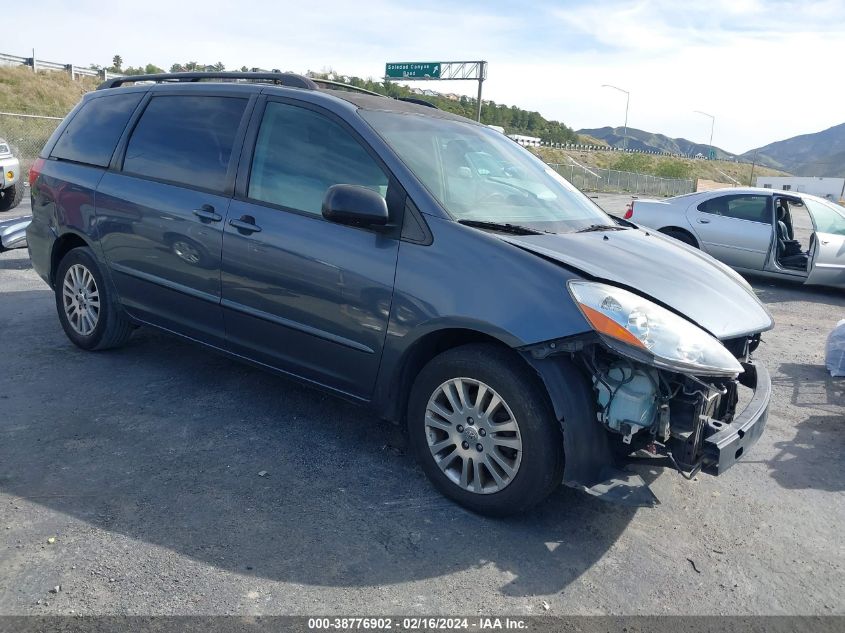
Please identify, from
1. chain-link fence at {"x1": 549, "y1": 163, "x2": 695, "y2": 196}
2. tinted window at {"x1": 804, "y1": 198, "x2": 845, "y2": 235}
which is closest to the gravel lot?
tinted window at {"x1": 804, "y1": 198, "x2": 845, "y2": 235}

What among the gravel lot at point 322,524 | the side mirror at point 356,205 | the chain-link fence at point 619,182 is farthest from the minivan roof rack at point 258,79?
the chain-link fence at point 619,182

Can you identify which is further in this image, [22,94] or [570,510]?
[22,94]

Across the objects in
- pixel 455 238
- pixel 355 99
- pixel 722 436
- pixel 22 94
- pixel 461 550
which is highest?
pixel 22 94

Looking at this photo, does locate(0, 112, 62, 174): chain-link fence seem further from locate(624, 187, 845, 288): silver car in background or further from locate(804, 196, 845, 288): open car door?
locate(804, 196, 845, 288): open car door

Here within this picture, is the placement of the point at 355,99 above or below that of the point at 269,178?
above

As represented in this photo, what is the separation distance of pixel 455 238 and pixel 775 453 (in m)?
2.49

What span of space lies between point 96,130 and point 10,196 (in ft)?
31.2

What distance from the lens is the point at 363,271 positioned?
3.59m

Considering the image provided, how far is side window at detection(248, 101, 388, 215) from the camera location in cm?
380

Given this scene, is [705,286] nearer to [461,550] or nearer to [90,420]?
[461,550]

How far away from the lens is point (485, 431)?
10.8 feet

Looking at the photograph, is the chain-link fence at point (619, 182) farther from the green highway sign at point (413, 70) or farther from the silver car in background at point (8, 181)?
the silver car in background at point (8, 181)

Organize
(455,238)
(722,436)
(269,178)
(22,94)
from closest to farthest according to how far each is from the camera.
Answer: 1. (722,436)
2. (455,238)
3. (269,178)
4. (22,94)

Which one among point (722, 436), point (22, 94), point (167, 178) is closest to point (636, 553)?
point (722, 436)
